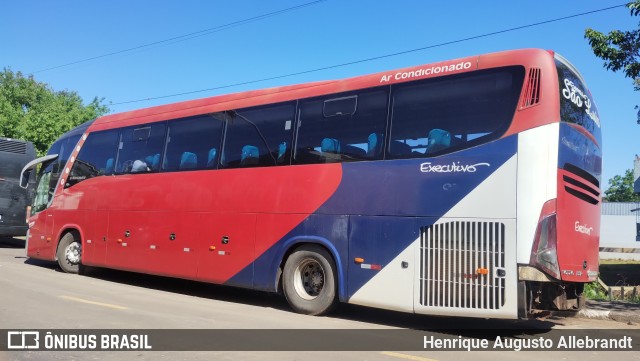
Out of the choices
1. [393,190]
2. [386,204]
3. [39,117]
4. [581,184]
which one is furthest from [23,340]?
[39,117]

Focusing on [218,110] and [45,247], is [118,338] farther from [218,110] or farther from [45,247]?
[45,247]

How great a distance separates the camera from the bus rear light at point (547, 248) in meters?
6.35

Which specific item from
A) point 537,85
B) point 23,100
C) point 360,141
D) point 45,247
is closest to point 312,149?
point 360,141

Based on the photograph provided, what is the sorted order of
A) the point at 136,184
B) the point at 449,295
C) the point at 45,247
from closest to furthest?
the point at 449,295, the point at 136,184, the point at 45,247

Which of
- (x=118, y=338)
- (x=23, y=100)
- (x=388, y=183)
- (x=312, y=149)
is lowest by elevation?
(x=118, y=338)

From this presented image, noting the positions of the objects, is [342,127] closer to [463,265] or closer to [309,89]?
[309,89]

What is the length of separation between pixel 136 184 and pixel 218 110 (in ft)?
9.44

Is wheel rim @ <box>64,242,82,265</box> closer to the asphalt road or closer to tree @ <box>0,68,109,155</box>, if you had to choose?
the asphalt road

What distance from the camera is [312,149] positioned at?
8570mm

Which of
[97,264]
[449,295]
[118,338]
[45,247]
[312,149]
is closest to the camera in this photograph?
[118,338]

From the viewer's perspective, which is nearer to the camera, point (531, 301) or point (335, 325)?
point (531, 301)

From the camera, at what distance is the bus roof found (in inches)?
274

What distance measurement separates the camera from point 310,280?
8570 mm

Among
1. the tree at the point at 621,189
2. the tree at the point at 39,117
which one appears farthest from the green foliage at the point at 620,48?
the tree at the point at 621,189
